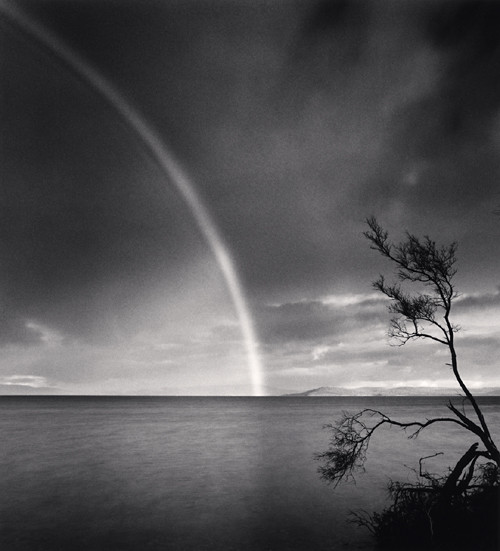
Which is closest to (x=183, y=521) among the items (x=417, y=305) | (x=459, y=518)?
(x=459, y=518)

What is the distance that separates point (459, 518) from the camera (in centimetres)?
1170

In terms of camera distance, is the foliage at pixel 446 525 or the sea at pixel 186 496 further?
the sea at pixel 186 496

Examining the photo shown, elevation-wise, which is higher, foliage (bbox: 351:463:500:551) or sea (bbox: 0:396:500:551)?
foliage (bbox: 351:463:500:551)

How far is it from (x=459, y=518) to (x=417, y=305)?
5987 millimetres

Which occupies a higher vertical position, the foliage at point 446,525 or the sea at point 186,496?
the foliage at point 446,525

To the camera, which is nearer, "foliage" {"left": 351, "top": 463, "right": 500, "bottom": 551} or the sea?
"foliage" {"left": 351, "top": 463, "right": 500, "bottom": 551}

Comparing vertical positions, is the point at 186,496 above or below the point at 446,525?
below

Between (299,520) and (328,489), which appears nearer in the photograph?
(299,520)

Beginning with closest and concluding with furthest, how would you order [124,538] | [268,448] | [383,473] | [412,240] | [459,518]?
[459,518] → [412,240] → [124,538] → [383,473] → [268,448]

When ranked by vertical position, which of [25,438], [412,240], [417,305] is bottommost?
[25,438]

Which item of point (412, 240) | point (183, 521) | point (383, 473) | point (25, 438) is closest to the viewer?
point (412, 240)

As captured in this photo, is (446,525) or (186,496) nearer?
(446,525)

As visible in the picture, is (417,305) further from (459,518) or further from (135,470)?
(135,470)

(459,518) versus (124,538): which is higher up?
(459,518)
